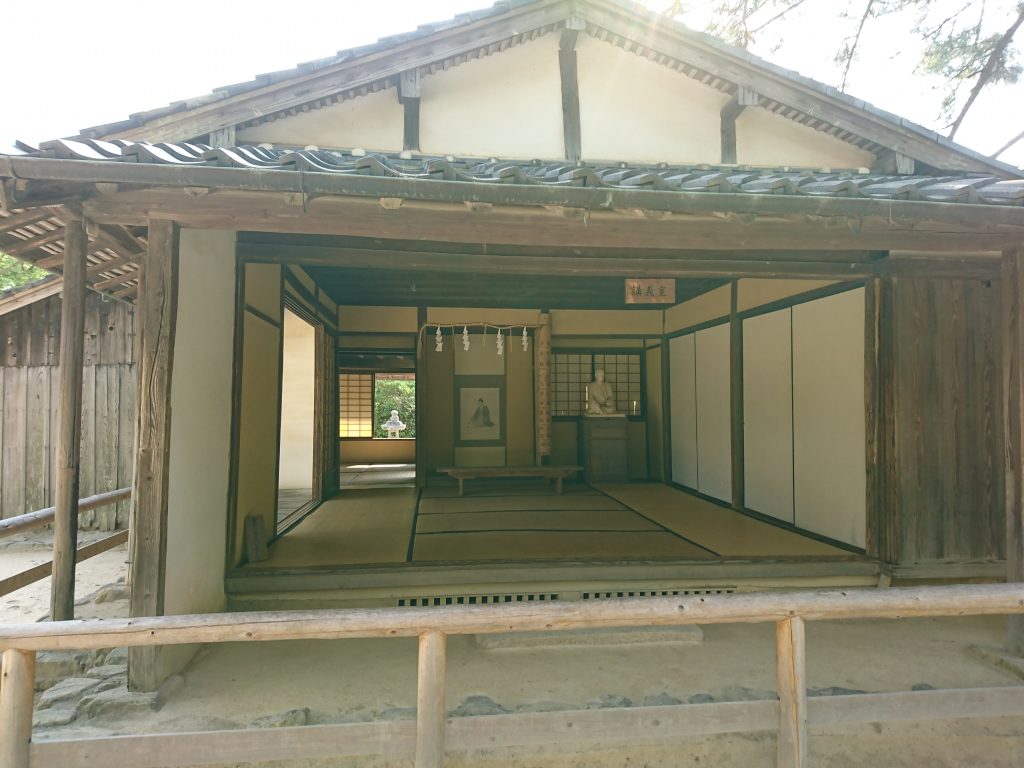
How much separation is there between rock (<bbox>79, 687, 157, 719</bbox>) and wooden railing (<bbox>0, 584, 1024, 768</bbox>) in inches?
25.3

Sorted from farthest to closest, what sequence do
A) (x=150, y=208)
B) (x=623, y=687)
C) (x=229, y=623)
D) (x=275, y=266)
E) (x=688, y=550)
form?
(x=275, y=266) < (x=688, y=550) < (x=623, y=687) < (x=150, y=208) < (x=229, y=623)

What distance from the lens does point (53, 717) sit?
8.34 feet

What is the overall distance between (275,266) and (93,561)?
3503 mm

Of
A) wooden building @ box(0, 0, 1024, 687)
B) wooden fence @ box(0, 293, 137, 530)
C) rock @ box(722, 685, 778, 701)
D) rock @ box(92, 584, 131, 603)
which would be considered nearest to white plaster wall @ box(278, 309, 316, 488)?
wooden building @ box(0, 0, 1024, 687)

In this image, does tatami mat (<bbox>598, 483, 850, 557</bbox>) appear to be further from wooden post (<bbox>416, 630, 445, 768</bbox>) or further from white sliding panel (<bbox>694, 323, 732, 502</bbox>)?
wooden post (<bbox>416, 630, 445, 768</bbox>)

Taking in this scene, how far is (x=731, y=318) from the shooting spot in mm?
6535

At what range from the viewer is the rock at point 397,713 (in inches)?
105

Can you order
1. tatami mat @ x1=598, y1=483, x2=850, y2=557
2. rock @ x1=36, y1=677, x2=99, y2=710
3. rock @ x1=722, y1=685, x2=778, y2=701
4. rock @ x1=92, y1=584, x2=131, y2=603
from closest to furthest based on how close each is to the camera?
rock @ x1=36, y1=677, x2=99, y2=710, rock @ x1=722, y1=685, x2=778, y2=701, rock @ x1=92, y1=584, x2=131, y2=603, tatami mat @ x1=598, y1=483, x2=850, y2=557

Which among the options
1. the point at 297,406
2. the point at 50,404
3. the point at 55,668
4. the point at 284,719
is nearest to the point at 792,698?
the point at 284,719

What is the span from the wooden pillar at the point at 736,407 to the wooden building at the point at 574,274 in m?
0.04

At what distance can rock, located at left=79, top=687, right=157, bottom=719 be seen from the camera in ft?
8.52

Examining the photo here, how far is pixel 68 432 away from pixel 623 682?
319 cm

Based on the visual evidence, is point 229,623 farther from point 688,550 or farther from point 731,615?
point 688,550

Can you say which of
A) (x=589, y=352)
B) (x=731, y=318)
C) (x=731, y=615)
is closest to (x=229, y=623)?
(x=731, y=615)
